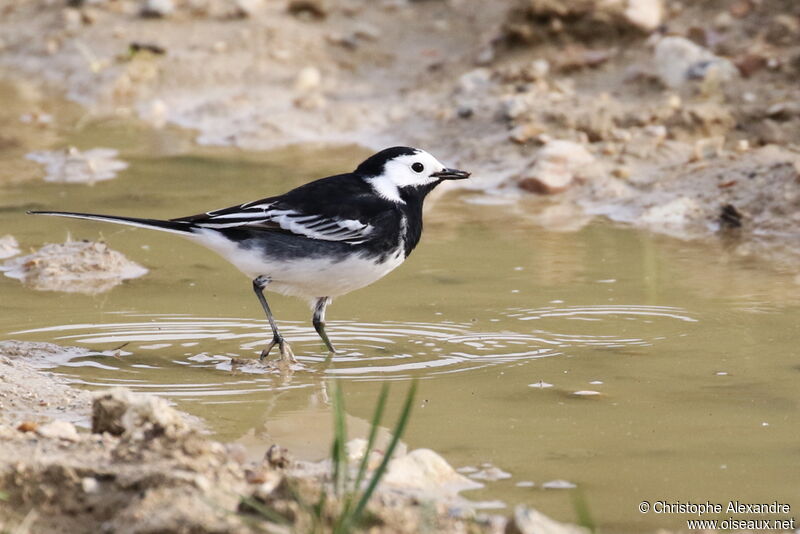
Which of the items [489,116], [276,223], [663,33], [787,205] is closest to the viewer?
[276,223]

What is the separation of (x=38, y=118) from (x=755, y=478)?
8782 millimetres

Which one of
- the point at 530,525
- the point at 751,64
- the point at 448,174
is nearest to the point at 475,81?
the point at 751,64

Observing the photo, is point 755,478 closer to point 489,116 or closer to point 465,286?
point 465,286

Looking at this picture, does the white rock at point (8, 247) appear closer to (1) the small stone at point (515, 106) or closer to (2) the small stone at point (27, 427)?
(2) the small stone at point (27, 427)

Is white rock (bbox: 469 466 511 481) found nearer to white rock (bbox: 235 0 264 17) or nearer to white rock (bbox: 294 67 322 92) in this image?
white rock (bbox: 294 67 322 92)

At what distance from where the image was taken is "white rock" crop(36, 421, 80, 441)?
4.00 meters

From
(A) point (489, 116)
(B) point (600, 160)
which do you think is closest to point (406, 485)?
(B) point (600, 160)

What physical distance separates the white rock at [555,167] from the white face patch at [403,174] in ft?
9.24

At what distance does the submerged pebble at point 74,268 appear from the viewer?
6.88 m

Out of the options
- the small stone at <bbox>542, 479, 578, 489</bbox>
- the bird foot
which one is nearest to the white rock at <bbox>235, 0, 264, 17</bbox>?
the bird foot

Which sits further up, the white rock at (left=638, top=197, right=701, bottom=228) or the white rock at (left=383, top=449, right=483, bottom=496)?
the white rock at (left=638, top=197, right=701, bottom=228)

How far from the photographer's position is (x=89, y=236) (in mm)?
8047

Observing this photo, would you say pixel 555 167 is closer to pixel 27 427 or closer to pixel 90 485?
pixel 27 427

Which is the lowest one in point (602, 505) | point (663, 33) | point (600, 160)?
point (602, 505)
